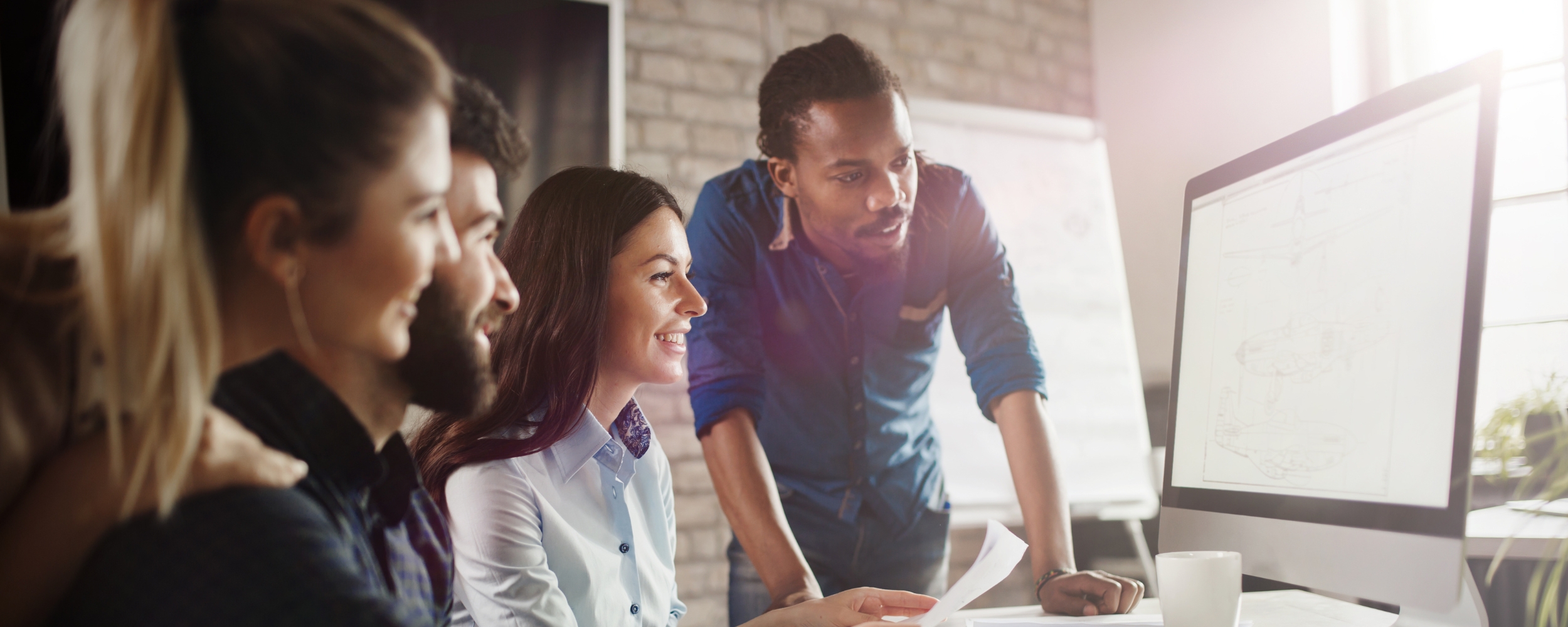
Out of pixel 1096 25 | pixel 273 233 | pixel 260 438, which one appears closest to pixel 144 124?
pixel 273 233

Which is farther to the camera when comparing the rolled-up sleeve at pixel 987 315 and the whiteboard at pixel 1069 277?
the whiteboard at pixel 1069 277

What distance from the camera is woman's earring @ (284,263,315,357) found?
0.61m

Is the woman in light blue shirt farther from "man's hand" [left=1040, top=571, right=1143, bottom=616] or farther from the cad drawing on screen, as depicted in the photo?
the cad drawing on screen

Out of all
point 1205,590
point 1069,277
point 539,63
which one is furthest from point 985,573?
point 1069,277

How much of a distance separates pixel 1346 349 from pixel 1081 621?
431mm

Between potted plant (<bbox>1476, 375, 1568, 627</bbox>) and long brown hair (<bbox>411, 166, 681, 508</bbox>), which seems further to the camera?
long brown hair (<bbox>411, 166, 681, 508</bbox>)

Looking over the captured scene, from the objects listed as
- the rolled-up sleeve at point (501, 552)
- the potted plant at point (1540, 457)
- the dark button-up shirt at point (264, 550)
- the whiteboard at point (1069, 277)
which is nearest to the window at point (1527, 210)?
the potted plant at point (1540, 457)

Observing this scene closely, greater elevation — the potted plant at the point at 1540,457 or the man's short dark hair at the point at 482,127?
the man's short dark hair at the point at 482,127

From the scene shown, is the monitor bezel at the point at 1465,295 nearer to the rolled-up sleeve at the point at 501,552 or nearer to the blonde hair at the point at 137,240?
the rolled-up sleeve at the point at 501,552

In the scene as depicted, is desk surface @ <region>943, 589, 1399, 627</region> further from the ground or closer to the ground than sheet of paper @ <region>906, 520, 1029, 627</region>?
closer to the ground

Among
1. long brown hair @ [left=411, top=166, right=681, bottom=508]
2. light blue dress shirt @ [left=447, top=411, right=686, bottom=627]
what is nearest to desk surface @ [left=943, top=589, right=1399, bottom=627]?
light blue dress shirt @ [left=447, top=411, right=686, bottom=627]

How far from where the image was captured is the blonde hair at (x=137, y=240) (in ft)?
1.78

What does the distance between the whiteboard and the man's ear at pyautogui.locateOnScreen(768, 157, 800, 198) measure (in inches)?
24.5

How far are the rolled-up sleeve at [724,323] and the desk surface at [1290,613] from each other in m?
0.70
